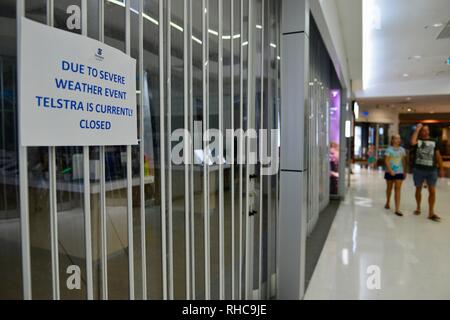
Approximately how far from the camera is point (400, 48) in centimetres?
704

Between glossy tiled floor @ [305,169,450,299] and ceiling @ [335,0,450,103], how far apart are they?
3.57m

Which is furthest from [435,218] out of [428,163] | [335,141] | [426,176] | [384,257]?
[335,141]

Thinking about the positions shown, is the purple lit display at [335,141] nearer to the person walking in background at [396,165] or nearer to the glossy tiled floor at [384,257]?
the glossy tiled floor at [384,257]

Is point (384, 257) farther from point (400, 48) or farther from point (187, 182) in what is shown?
point (400, 48)

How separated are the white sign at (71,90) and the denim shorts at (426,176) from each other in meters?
6.22

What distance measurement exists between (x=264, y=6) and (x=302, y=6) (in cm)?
36

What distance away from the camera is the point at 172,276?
60.6 inches

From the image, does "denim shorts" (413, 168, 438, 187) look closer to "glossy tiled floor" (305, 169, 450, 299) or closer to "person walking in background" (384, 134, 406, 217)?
"person walking in background" (384, 134, 406, 217)

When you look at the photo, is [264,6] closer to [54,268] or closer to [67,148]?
[67,148]

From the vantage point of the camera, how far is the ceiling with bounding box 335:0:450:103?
4.85 m

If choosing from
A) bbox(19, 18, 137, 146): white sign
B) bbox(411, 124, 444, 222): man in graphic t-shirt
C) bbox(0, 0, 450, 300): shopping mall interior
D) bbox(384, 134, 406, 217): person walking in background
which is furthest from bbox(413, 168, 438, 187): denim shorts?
bbox(19, 18, 137, 146): white sign

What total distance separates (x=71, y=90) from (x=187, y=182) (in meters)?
0.79

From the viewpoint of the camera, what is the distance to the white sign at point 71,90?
0.87 metres

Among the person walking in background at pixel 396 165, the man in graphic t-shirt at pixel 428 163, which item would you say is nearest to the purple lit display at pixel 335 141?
the person walking in background at pixel 396 165
